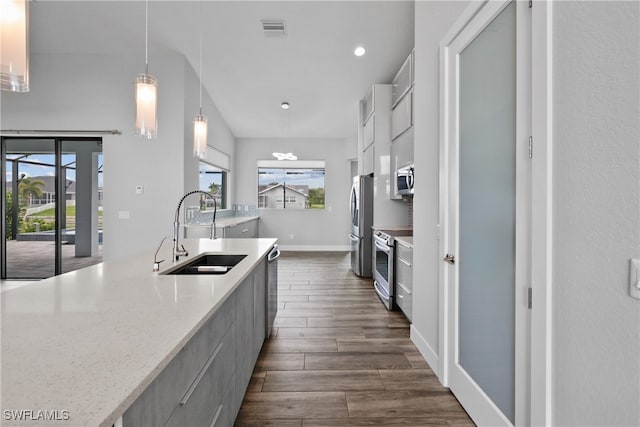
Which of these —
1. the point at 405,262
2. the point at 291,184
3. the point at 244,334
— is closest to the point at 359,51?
the point at 405,262

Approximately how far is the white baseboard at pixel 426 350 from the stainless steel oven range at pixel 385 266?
2.69ft

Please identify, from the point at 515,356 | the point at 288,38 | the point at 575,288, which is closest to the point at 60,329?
the point at 575,288

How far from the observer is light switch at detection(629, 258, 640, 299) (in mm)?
827

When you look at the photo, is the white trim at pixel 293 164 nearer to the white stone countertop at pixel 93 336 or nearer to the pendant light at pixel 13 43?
the white stone countertop at pixel 93 336

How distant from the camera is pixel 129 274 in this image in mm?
1606

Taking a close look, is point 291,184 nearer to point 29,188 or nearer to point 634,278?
point 29,188

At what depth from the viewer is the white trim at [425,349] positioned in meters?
2.26

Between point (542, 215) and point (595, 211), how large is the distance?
226 mm

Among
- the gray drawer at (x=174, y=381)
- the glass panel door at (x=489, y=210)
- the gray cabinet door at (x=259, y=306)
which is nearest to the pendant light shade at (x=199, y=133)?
the gray cabinet door at (x=259, y=306)

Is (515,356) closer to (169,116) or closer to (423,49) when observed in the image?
(423,49)

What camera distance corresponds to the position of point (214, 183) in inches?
273

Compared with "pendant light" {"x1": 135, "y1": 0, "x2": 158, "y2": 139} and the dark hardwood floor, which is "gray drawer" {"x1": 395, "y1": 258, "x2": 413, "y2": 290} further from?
"pendant light" {"x1": 135, "y1": 0, "x2": 158, "y2": 139}

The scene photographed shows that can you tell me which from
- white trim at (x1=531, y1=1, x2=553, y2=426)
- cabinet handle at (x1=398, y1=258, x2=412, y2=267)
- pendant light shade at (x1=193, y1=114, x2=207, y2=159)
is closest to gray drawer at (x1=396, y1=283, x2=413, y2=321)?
cabinet handle at (x1=398, y1=258, x2=412, y2=267)

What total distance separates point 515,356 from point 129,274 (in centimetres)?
185
